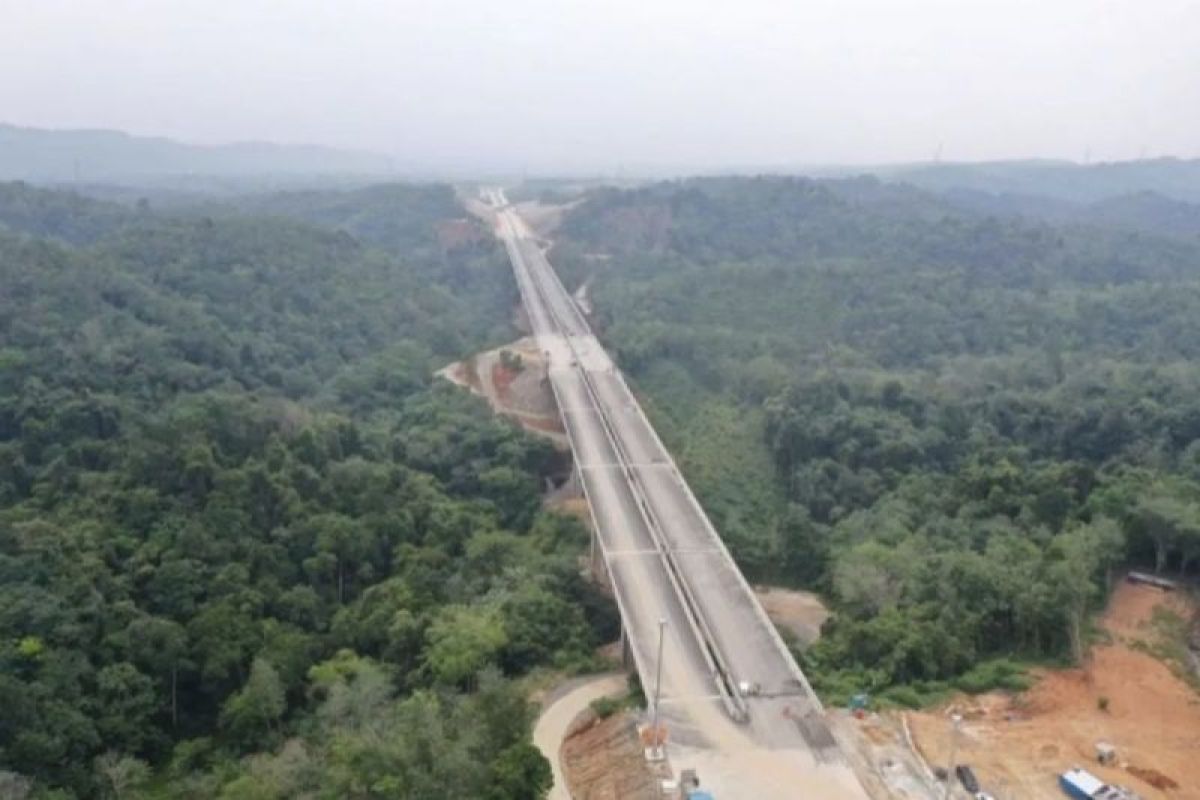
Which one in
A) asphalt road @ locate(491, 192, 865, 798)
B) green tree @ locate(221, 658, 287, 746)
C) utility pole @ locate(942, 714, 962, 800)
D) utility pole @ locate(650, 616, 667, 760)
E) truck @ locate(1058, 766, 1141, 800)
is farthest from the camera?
green tree @ locate(221, 658, 287, 746)

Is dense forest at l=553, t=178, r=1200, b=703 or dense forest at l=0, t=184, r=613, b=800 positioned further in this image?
dense forest at l=553, t=178, r=1200, b=703

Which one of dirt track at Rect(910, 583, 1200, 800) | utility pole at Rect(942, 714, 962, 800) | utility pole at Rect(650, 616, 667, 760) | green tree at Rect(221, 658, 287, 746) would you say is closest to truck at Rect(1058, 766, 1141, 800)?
dirt track at Rect(910, 583, 1200, 800)

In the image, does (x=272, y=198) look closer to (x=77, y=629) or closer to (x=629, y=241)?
(x=629, y=241)

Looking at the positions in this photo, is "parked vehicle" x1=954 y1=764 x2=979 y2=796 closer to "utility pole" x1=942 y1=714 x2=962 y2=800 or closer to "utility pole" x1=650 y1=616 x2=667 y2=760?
"utility pole" x1=942 y1=714 x2=962 y2=800

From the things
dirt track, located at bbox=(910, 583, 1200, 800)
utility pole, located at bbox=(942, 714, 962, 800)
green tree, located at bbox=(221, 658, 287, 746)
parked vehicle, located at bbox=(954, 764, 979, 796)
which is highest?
utility pole, located at bbox=(942, 714, 962, 800)

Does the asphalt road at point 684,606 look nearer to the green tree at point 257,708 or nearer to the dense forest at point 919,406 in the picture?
the dense forest at point 919,406

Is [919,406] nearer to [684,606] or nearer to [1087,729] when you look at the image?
[684,606]

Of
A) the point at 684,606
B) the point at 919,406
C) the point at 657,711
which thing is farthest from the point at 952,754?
the point at 919,406
